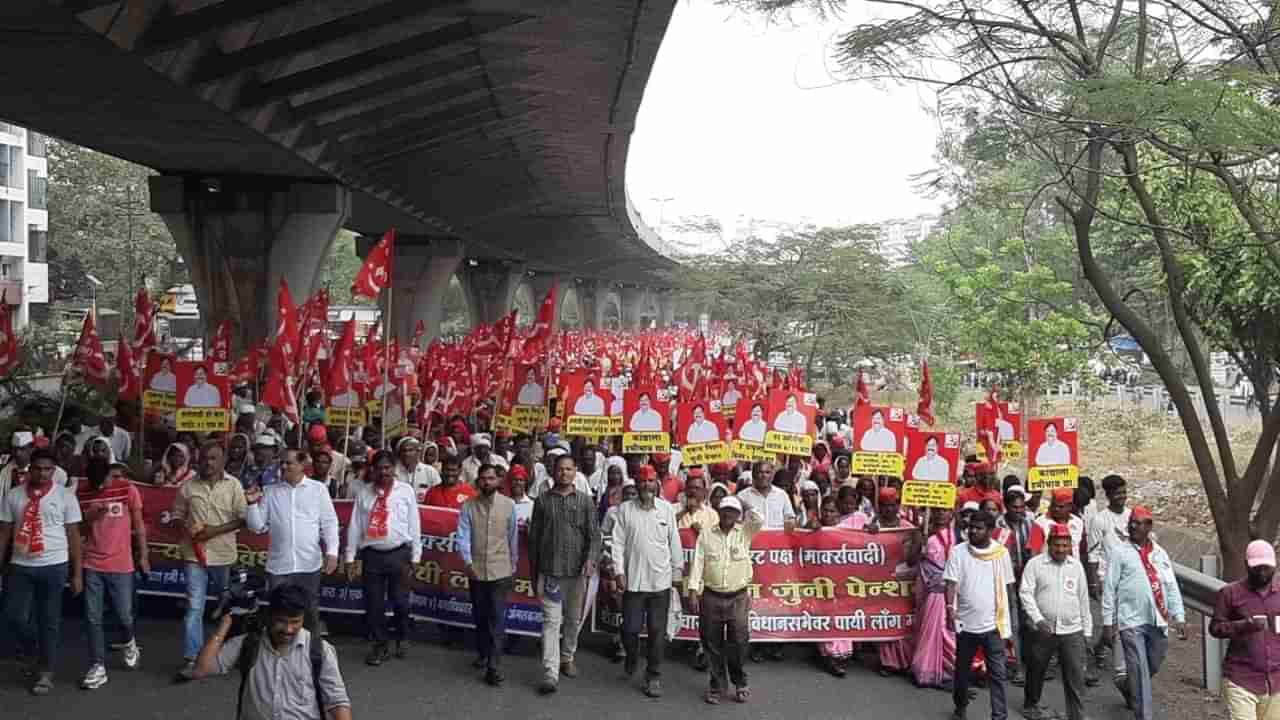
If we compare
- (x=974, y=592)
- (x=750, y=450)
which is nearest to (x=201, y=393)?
(x=750, y=450)

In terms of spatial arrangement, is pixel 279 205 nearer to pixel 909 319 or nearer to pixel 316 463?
pixel 316 463

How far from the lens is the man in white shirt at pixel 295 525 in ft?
26.3

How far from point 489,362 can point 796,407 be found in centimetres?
918

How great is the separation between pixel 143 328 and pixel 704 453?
24.4ft

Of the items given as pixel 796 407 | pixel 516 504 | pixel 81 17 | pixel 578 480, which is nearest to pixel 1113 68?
pixel 796 407

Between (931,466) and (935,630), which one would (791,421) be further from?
(935,630)

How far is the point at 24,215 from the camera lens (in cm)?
5412

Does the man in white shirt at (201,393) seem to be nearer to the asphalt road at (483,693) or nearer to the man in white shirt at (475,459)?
the man in white shirt at (475,459)

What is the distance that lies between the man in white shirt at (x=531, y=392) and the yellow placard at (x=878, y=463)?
5098mm

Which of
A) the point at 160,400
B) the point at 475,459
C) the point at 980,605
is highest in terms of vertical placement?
the point at 160,400

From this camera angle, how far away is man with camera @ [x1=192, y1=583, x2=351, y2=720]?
181 inches

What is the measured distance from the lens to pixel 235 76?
48.5ft

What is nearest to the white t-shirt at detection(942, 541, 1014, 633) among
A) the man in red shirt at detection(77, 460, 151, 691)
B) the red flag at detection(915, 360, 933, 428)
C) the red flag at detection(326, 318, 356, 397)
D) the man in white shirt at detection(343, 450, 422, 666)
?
the man in white shirt at detection(343, 450, 422, 666)

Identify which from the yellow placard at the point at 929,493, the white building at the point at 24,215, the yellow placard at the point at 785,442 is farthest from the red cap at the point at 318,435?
the white building at the point at 24,215
